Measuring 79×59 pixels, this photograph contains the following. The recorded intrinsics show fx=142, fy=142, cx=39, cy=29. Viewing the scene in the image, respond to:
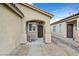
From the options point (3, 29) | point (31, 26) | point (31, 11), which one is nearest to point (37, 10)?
point (31, 11)

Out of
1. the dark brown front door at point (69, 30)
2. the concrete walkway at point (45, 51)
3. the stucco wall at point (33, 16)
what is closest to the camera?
the concrete walkway at point (45, 51)

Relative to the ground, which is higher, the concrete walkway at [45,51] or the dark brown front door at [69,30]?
the dark brown front door at [69,30]

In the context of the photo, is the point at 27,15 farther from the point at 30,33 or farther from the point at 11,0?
the point at 11,0

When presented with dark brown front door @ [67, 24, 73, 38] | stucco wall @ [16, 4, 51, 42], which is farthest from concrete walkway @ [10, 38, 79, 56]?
dark brown front door @ [67, 24, 73, 38]

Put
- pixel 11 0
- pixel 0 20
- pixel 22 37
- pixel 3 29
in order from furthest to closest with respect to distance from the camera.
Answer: pixel 22 37
pixel 11 0
pixel 3 29
pixel 0 20

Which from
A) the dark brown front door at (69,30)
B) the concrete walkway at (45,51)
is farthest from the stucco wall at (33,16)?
the dark brown front door at (69,30)

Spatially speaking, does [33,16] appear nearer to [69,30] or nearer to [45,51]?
[45,51]

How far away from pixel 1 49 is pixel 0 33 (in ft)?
2.66

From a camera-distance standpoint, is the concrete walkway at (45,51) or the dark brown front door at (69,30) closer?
the concrete walkway at (45,51)

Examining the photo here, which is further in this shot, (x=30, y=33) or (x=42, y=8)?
(x=30, y=33)

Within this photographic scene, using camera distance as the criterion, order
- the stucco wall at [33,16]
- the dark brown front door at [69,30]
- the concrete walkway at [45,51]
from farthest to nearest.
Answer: the dark brown front door at [69,30], the stucco wall at [33,16], the concrete walkway at [45,51]

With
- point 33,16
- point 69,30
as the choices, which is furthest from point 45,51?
point 69,30

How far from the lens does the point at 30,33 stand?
17797 mm

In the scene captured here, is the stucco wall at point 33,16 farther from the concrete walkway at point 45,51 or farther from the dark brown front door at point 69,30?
the dark brown front door at point 69,30
